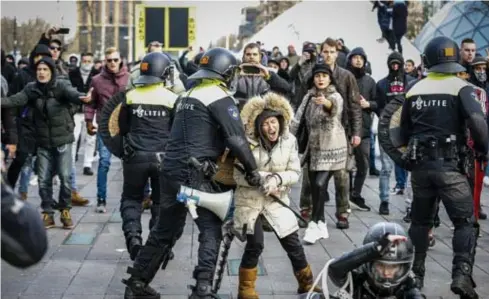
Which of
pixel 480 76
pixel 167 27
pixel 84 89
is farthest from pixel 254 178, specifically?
pixel 167 27

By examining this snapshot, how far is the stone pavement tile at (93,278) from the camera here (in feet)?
22.6

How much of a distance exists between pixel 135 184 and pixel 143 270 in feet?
4.30

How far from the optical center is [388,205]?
10.5 m

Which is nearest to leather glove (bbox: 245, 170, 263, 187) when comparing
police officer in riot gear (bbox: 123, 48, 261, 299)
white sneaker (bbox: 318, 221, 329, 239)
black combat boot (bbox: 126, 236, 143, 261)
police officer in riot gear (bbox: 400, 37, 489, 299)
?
police officer in riot gear (bbox: 123, 48, 261, 299)

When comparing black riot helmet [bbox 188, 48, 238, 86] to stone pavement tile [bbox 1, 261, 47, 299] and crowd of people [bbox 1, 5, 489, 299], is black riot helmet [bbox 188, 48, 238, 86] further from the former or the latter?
stone pavement tile [bbox 1, 261, 47, 299]

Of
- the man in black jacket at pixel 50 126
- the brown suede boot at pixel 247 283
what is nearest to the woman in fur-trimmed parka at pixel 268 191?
the brown suede boot at pixel 247 283

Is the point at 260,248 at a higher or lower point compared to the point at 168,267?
higher

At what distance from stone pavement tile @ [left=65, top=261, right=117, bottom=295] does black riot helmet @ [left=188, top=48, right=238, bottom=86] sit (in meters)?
1.92

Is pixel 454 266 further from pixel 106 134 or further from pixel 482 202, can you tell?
pixel 482 202

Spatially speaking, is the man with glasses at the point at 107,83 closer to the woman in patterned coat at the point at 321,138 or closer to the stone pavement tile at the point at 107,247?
the stone pavement tile at the point at 107,247

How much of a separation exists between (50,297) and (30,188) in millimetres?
5645

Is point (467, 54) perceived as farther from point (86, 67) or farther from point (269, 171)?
point (86, 67)

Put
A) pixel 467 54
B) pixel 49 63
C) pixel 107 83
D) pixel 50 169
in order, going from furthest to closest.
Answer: pixel 107 83
pixel 467 54
pixel 50 169
pixel 49 63

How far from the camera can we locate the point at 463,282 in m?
6.43
